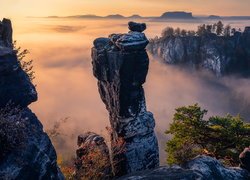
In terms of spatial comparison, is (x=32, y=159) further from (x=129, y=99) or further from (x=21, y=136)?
(x=129, y=99)

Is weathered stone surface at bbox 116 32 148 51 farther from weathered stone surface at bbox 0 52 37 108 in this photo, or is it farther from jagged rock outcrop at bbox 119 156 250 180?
weathered stone surface at bbox 0 52 37 108

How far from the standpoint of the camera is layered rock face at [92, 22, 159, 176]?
3834cm

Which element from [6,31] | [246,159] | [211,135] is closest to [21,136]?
[6,31]

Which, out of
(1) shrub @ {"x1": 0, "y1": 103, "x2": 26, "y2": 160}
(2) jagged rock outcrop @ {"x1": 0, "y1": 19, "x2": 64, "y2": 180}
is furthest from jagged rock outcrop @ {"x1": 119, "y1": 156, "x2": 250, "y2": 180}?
(1) shrub @ {"x1": 0, "y1": 103, "x2": 26, "y2": 160}

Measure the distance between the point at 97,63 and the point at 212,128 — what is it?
53.6ft

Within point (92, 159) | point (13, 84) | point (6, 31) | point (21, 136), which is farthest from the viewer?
point (92, 159)

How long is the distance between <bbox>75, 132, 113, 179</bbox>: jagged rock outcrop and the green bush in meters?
7.62

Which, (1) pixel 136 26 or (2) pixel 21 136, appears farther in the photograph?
(1) pixel 136 26

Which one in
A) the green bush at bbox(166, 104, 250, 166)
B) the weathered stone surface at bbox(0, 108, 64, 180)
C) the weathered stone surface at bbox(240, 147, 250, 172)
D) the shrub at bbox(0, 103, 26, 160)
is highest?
the shrub at bbox(0, 103, 26, 160)

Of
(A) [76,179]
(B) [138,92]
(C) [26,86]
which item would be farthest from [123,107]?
(C) [26,86]

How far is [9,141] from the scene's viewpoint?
1978cm

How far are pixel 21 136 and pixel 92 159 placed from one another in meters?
16.3

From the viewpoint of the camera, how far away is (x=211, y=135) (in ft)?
144

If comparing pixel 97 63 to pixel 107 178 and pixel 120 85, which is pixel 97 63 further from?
pixel 107 178
